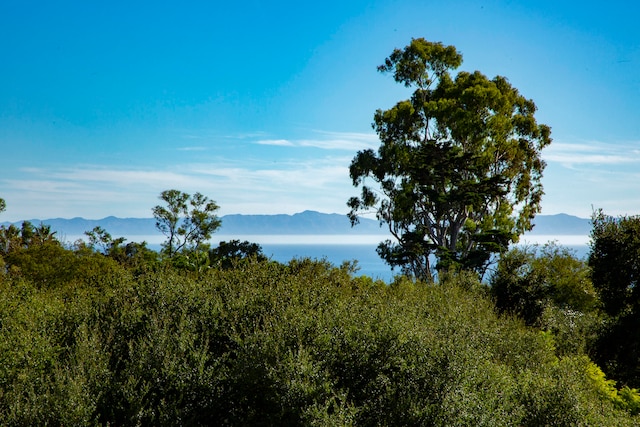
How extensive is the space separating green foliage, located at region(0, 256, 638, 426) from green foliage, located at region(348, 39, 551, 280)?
901 inches

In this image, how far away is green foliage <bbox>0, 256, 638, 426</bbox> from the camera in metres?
7.57

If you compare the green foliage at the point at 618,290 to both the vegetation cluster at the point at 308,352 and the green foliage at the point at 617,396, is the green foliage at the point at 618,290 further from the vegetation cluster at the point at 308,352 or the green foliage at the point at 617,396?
the green foliage at the point at 617,396

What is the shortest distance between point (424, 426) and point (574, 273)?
21880 mm

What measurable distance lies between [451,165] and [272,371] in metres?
27.9

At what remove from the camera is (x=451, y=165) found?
33.8 meters

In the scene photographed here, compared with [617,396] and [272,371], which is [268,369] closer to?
[272,371]

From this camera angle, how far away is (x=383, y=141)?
36.2 m

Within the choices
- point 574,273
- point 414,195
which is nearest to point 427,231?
point 414,195

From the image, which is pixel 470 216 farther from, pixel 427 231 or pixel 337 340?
pixel 337 340

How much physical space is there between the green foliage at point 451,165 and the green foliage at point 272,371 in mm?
22892

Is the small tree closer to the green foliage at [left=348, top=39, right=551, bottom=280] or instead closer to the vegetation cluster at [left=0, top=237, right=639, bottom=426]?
the green foliage at [left=348, top=39, right=551, bottom=280]

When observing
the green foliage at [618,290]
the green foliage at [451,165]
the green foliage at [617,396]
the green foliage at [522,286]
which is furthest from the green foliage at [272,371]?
the green foliage at [451,165]

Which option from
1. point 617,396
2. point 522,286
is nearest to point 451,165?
point 522,286

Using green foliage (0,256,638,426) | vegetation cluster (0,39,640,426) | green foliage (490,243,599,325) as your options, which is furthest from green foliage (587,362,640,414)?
green foliage (490,243,599,325)
